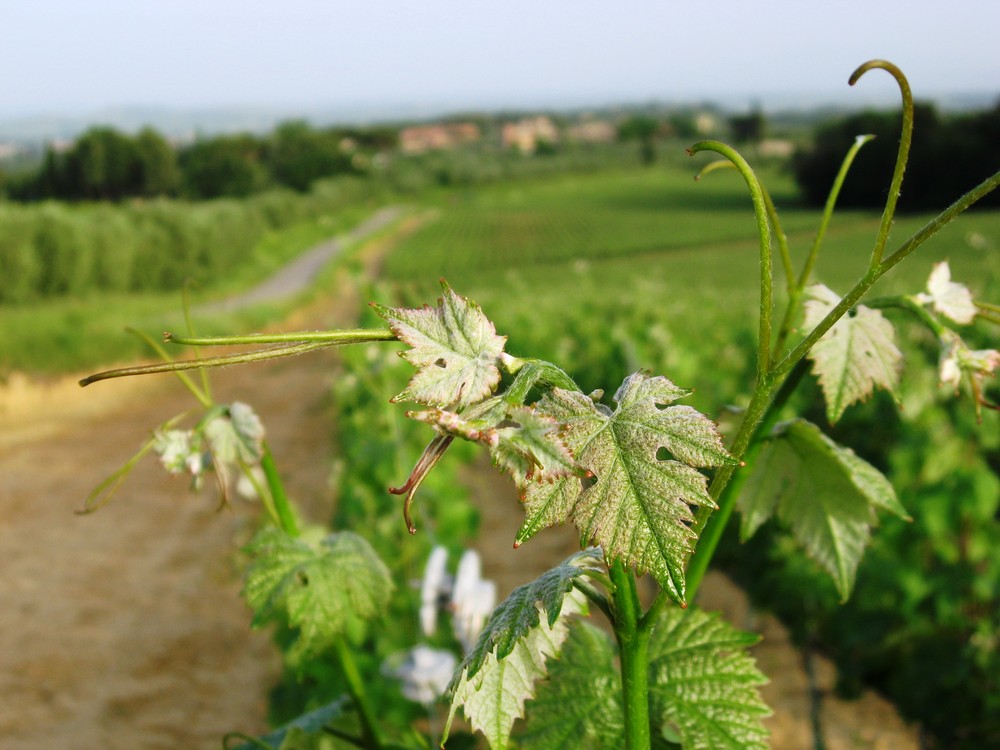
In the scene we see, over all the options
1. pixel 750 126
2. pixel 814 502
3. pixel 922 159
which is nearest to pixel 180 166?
pixel 922 159

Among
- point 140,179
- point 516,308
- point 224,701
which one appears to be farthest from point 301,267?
point 224,701

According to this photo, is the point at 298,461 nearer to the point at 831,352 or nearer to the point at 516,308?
the point at 516,308

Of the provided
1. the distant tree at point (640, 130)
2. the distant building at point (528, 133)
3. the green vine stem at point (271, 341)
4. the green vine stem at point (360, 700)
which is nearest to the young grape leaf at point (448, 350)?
the green vine stem at point (271, 341)

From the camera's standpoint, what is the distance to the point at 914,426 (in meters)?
4.00

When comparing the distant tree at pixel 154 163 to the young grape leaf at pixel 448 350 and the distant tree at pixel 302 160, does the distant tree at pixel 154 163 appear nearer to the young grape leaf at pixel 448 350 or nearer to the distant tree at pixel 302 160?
the distant tree at pixel 302 160

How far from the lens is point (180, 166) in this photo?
166ft

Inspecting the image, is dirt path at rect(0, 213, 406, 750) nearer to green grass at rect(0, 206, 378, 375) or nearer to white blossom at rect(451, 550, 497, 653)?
green grass at rect(0, 206, 378, 375)

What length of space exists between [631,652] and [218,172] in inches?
2179

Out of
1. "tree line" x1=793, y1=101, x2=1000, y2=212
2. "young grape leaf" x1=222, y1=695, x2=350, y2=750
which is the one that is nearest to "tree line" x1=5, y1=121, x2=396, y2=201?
"young grape leaf" x1=222, y1=695, x2=350, y2=750

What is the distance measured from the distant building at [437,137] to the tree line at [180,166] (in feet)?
80.5

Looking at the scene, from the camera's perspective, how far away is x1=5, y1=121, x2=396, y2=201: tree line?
1553 inches

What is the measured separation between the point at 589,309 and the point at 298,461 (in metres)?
4.64

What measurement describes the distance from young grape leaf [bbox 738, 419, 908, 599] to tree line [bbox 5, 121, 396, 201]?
83.5 ft

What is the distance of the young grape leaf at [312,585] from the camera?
1081 millimetres
